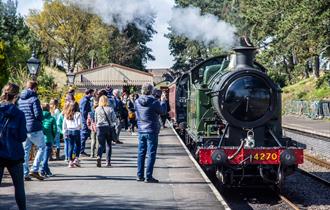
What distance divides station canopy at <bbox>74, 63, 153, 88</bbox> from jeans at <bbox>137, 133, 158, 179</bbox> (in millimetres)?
43427

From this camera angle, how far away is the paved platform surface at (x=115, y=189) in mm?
8430

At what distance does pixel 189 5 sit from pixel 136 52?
42.8 metres

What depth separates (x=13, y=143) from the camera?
7137 mm

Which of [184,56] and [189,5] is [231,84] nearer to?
[189,5]

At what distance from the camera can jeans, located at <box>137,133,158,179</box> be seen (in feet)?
33.8

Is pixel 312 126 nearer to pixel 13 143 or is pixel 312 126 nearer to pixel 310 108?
pixel 310 108

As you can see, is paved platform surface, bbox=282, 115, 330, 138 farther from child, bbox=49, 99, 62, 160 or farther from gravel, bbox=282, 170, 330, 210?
child, bbox=49, 99, 62, 160

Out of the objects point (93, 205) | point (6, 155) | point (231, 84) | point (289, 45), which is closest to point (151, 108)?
point (231, 84)

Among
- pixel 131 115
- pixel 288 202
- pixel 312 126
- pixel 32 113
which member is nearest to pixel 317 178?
pixel 288 202

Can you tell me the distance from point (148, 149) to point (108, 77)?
146 ft

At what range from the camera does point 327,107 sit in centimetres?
3791

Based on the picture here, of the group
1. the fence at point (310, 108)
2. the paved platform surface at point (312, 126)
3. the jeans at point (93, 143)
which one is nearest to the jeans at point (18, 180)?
the jeans at point (93, 143)

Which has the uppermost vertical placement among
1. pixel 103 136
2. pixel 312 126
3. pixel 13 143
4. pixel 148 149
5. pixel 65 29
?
pixel 65 29

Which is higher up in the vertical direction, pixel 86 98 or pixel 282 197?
pixel 86 98
